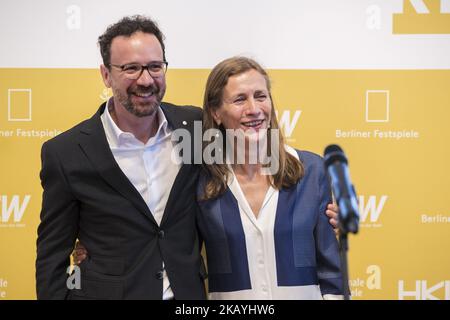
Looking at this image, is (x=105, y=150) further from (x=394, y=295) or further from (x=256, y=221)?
(x=394, y=295)

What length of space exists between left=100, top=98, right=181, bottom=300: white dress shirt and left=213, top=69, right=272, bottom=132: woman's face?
298 mm

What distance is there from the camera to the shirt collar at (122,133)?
2.29 meters

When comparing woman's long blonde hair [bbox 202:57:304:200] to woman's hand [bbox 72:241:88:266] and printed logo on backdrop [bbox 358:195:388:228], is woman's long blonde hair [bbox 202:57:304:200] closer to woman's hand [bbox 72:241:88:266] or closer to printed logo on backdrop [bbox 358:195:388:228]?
woman's hand [bbox 72:241:88:266]

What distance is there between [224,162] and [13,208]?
5.02 ft

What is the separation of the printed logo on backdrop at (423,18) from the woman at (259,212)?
1.26 meters

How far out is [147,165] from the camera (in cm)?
230

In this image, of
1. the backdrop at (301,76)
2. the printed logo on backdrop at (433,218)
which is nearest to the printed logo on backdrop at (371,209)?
the backdrop at (301,76)

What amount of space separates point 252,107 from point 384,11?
140 cm

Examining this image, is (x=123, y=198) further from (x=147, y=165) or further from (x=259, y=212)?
(x=259, y=212)

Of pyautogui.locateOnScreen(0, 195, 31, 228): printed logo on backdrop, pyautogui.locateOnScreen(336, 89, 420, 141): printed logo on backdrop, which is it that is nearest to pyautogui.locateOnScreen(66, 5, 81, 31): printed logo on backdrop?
pyautogui.locateOnScreen(0, 195, 31, 228): printed logo on backdrop

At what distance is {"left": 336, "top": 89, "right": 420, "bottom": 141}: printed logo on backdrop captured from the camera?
3.33 meters

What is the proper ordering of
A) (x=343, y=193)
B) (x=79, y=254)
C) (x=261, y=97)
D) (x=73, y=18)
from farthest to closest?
(x=73, y=18)
(x=261, y=97)
(x=79, y=254)
(x=343, y=193)

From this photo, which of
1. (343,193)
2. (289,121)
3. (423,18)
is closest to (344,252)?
(343,193)

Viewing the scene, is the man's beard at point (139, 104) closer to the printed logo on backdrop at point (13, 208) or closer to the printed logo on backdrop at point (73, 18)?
the printed logo on backdrop at point (73, 18)
